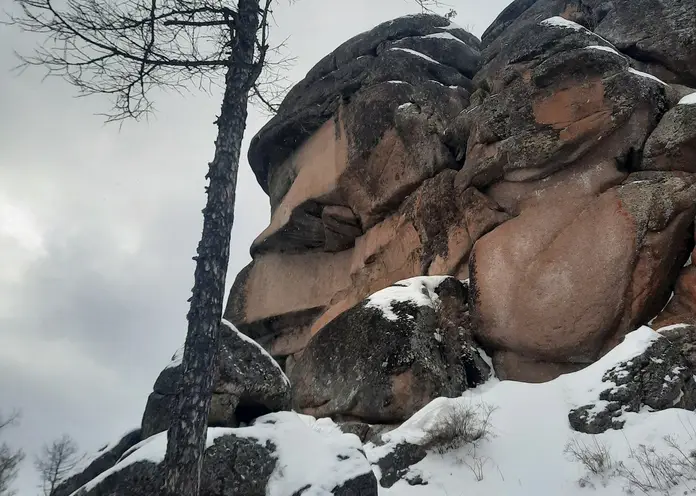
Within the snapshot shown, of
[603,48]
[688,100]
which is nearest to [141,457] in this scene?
[688,100]

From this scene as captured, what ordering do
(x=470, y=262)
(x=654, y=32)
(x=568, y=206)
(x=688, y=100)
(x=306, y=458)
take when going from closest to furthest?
(x=306, y=458) < (x=688, y=100) < (x=568, y=206) < (x=470, y=262) < (x=654, y=32)

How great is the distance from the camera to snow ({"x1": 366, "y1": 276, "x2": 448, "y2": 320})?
9.55m

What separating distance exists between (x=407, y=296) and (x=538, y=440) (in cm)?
381

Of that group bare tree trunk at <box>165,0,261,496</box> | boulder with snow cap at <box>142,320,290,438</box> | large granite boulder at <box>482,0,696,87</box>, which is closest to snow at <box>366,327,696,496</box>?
boulder with snow cap at <box>142,320,290,438</box>

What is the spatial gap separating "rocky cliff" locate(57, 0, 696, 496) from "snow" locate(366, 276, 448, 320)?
2.6 inches

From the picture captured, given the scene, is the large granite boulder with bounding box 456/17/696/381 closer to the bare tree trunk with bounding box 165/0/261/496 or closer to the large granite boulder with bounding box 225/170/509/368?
the large granite boulder with bounding box 225/170/509/368

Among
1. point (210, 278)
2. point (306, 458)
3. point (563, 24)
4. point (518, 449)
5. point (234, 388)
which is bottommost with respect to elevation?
point (518, 449)

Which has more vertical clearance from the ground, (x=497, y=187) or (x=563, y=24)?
(x=563, y=24)

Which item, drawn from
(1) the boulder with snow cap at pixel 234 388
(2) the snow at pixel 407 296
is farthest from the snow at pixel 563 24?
(1) the boulder with snow cap at pixel 234 388

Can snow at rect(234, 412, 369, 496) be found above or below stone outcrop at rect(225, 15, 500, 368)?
below

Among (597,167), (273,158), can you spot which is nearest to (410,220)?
(597,167)

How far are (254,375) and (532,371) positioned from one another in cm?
562

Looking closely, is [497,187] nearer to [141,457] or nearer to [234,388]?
[234,388]

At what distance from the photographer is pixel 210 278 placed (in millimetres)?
4703
